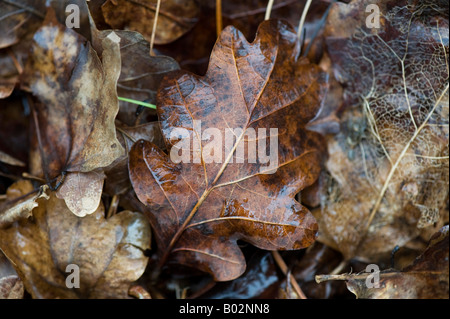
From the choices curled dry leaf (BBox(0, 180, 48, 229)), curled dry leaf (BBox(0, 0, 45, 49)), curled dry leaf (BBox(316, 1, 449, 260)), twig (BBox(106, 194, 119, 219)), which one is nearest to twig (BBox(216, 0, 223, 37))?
curled dry leaf (BBox(316, 1, 449, 260))

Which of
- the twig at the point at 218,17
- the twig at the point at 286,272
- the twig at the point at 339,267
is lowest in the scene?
the twig at the point at 339,267

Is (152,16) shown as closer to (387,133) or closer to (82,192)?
(82,192)

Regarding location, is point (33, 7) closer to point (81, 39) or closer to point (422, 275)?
point (81, 39)

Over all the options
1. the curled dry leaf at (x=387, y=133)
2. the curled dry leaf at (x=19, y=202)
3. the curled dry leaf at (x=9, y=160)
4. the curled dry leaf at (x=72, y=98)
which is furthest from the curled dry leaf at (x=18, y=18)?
the curled dry leaf at (x=387, y=133)

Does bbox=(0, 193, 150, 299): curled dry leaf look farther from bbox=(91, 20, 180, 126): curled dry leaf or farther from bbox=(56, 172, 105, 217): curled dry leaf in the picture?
bbox=(91, 20, 180, 126): curled dry leaf

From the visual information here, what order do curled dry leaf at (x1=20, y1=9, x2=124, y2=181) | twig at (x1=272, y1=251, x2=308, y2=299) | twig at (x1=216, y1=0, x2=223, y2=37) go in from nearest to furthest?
curled dry leaf at (x1=20, y1=9, x2=124, y2=181) < twig at (x1=272, y1=251, x2=308, y2=299) < twig at (x1=216, y1=0, x2=223, y2=37)

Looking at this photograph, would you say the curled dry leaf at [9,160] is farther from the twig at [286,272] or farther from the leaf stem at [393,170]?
the leaf stem at [393,170]
